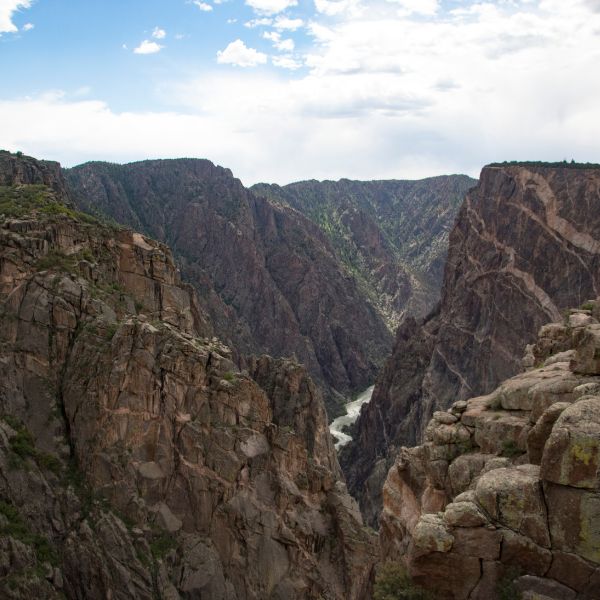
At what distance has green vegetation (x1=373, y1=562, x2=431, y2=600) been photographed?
15.3 m

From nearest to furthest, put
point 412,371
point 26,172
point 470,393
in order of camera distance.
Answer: point 26,172 → point 470,393 → point 412,371

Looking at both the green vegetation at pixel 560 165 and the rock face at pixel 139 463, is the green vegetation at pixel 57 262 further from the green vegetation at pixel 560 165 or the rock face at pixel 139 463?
the green vegetation at pixel 560 165

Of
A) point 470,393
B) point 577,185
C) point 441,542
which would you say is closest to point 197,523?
point 441,542

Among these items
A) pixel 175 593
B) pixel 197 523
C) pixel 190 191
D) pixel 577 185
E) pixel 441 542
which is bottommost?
pixel 175 593

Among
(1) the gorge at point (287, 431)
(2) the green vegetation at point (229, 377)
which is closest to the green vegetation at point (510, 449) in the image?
(1) the gorge at point (287, 431)

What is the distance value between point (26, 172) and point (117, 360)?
154 ft

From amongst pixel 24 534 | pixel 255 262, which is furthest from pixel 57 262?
pixel 255 262

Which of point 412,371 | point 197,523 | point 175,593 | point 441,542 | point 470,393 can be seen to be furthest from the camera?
point 412,371

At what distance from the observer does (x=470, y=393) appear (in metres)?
88.2

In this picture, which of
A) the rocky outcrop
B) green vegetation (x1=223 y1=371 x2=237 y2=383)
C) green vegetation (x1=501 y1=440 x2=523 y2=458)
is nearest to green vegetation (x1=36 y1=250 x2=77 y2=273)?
green vegetation (x1=223 y1=371 x2=237 y2=383)

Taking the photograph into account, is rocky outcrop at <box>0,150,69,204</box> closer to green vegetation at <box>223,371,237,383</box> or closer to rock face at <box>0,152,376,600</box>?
rock face at <box>0,152,376,600</box>

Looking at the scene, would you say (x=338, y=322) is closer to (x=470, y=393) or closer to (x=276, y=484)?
(x=470, y=393)

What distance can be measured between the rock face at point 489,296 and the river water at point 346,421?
738cm

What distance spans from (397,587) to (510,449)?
5.87 m
